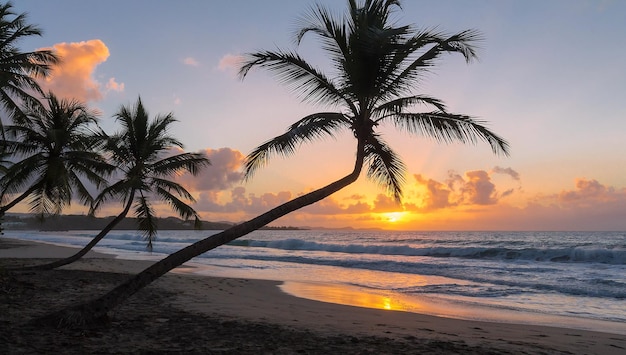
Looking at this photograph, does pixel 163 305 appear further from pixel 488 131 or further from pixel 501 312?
pixel 501 312

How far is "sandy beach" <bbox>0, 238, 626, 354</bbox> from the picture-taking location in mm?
5668

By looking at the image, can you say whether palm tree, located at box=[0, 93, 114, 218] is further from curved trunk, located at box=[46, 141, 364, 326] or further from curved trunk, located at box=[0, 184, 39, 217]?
curved trunk, located at box=[46, 141, 364, 326]

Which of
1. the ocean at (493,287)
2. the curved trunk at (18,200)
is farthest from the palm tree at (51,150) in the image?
the ocean at (493,287)

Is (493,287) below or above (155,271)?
below

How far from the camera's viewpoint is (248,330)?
685 centimetres

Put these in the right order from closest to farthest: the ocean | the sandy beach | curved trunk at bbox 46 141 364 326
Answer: the sandy beach < curved trunk at bbox 46 141 364 326 < the ocean

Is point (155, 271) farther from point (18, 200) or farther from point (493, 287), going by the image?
point (493, 287)

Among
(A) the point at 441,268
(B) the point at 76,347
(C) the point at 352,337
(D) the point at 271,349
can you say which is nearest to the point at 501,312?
(C) the point at 352,337

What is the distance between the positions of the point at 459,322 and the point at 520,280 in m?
10.7

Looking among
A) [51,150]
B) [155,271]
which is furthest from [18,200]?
[155,271]

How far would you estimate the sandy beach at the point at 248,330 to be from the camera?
5.67 m

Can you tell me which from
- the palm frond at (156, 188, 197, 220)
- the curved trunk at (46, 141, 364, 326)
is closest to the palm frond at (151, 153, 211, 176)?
the palm frond at (156, 188, 197, 220)

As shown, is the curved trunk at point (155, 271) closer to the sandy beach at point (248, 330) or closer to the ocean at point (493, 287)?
the sandy beach at point (248, 330)

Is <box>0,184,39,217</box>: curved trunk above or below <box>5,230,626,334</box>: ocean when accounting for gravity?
above
